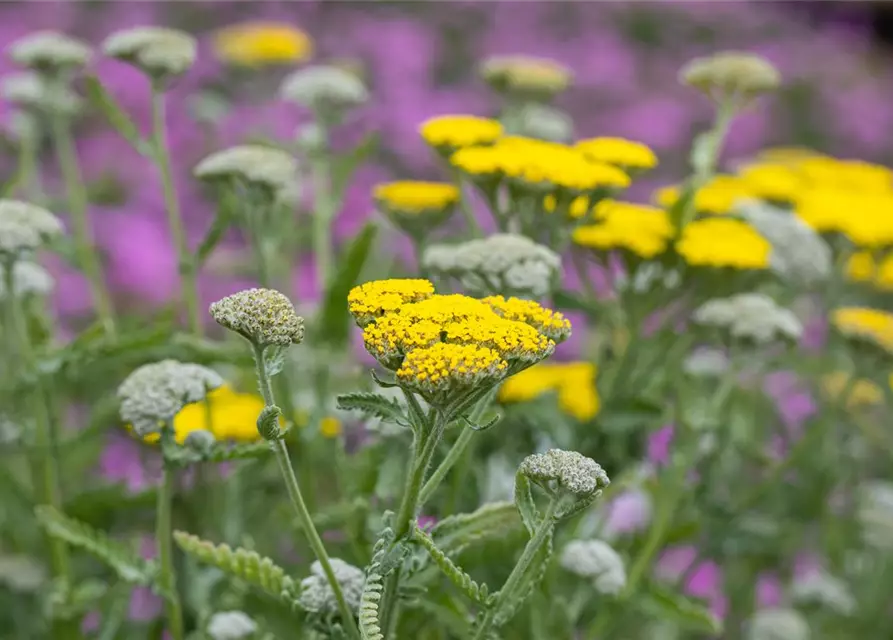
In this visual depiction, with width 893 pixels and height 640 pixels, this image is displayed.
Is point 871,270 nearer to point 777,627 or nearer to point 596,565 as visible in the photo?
point 777,627

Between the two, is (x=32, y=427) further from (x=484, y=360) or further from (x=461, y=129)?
(x=484, y=360)

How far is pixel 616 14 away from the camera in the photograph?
515 cm

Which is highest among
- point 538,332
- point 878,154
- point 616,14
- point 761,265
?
point 538,332

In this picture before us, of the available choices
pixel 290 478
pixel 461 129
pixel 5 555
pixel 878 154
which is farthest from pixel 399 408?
pixel 878 154

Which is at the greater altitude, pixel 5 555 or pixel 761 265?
pixel 761 265

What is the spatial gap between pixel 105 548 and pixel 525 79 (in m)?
0.81

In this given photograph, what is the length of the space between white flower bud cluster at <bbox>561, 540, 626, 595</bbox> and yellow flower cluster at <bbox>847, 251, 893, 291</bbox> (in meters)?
0.75

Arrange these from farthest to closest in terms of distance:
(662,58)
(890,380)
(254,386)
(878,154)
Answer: (662,58), (878,154), (890,380), (254,386)

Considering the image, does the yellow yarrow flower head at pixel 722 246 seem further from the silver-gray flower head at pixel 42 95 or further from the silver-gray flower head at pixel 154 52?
the silver-gray flower head at pixel 42 95

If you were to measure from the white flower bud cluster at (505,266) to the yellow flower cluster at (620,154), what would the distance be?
0.22 m

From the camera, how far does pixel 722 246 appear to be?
112 centimetres

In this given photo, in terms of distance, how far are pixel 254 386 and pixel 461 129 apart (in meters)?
0.51

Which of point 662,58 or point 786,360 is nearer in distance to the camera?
point 786,360

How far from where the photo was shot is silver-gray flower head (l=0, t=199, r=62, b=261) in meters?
0.92
